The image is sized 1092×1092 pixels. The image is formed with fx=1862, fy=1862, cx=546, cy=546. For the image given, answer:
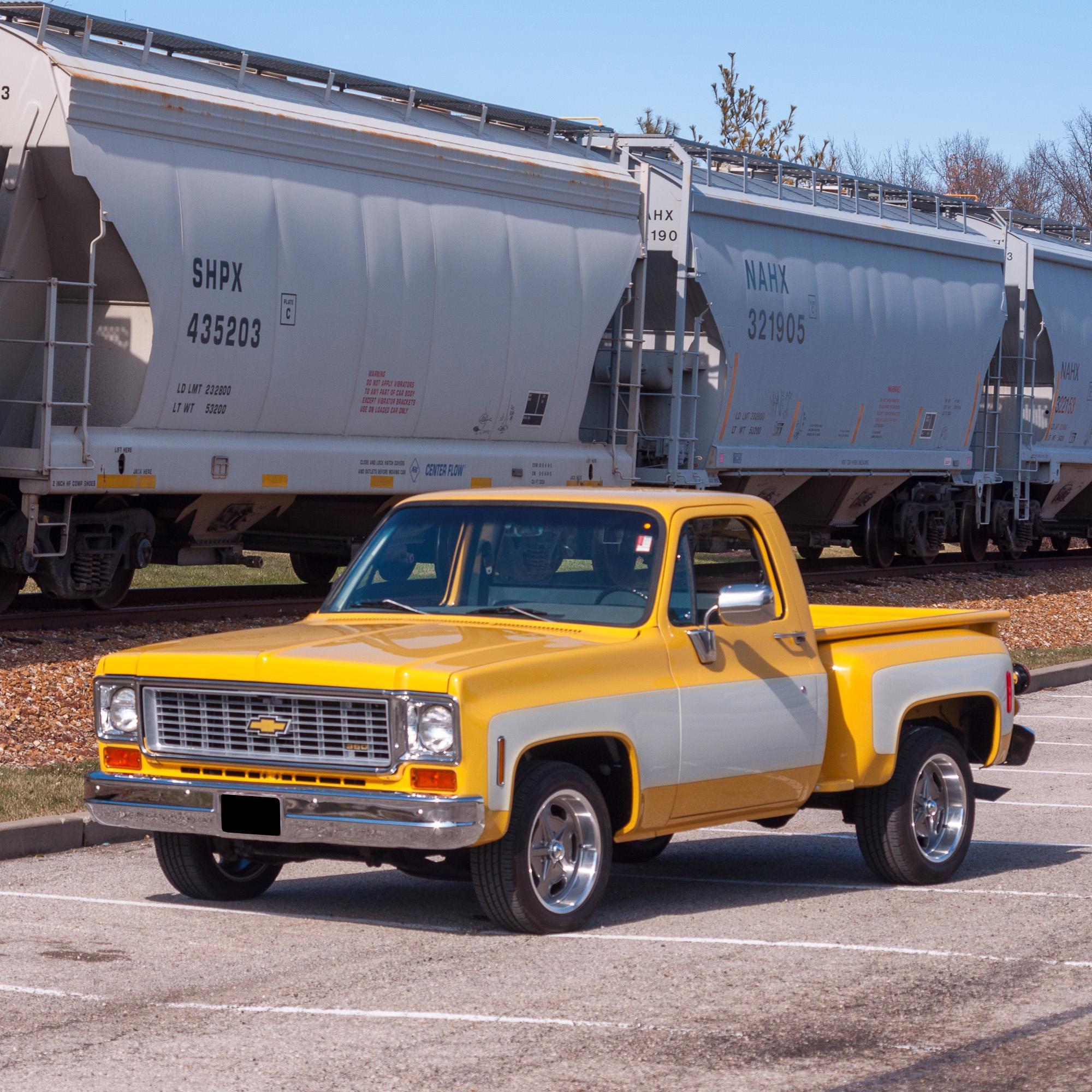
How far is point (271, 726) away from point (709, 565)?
2046 millimetres

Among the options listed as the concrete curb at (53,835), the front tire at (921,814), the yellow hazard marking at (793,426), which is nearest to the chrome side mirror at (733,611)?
the front tire at (921,814)

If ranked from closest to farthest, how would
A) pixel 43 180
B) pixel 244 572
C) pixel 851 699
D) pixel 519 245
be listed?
pixel 851 699
pixel 43 180
pixel 519 245
pixel 244 572

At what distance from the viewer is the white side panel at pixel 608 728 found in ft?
21.5

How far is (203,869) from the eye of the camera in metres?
7.45

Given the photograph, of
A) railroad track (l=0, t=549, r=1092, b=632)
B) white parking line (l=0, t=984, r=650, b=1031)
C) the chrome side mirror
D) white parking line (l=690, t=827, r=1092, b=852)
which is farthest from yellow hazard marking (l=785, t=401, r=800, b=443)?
white parking line (l=0, t=984, r=650, b=1031)

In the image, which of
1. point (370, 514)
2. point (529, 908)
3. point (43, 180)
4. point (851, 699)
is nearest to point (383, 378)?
point (370, 514)

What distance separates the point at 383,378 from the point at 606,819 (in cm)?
1015

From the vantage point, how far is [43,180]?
1436cm

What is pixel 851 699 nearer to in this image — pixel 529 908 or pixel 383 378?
pixel 529 908

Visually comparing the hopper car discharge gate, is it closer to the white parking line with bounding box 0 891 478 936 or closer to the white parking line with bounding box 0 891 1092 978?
the white parking line with bounding box 0 891 478 936

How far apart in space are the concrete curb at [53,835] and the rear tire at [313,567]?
11421 millimetres

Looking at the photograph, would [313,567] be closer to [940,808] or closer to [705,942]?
[940,808]

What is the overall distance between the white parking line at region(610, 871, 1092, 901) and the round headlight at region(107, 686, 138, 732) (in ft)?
7.90

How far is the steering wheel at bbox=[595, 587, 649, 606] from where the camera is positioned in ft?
24.4
